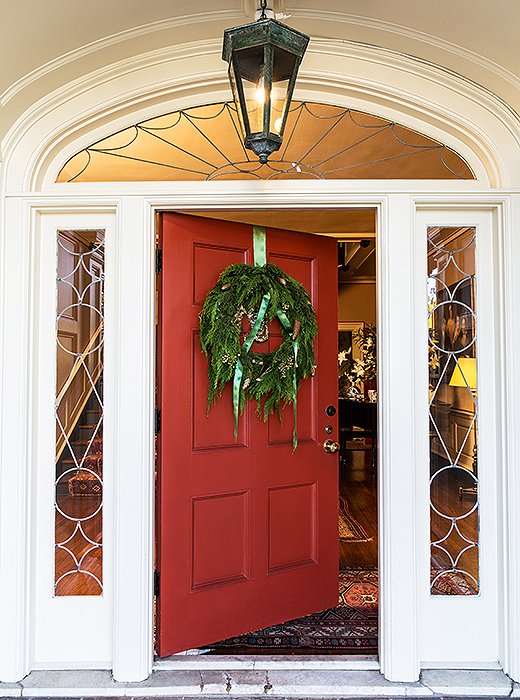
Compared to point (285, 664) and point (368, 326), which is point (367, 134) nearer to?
point (285, 664)

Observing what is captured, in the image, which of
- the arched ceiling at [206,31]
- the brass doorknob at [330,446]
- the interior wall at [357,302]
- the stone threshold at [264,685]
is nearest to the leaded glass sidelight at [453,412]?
the stone threshold at [264,685]

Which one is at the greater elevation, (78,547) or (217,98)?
(217,98)

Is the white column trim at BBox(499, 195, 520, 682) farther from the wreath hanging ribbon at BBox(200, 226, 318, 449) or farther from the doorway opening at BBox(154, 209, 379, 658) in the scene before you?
the wreath hanging ribbon at BBox(200, 226, 318, 449)

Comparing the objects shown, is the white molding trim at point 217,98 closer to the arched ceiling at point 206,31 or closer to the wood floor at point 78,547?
the arched ceiling at point 206,31

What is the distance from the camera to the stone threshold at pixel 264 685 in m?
2.29

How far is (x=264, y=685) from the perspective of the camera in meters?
2.34

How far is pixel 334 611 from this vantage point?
3.07m

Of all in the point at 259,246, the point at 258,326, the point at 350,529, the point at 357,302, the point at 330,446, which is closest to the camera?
the point at 258,326

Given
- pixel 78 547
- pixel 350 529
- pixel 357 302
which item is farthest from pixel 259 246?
pixel 357 302

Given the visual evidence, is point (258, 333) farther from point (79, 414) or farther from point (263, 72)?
point (263, 72)

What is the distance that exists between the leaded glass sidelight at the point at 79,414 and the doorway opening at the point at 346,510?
1.22ft

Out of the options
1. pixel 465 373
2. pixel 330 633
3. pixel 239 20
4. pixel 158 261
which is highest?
pixel 239 20

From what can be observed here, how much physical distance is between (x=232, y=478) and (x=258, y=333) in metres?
0.74

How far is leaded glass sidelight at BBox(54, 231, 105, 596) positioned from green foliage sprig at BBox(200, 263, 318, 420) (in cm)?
53
